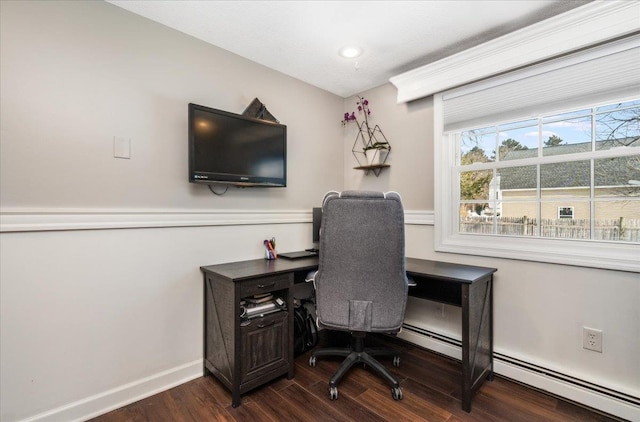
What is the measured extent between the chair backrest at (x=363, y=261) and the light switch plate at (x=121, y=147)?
48.6 inches

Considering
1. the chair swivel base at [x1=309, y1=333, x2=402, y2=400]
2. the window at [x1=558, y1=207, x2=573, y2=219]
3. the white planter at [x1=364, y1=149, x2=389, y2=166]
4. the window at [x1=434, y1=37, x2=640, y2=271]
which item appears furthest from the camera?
the white planter at [x1=364, y1=149, x2=389, y2=166]

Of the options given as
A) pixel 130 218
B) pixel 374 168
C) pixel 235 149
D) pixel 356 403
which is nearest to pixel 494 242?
pixel 374 168

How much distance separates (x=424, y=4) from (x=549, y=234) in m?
1.67

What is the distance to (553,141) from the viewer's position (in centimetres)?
204

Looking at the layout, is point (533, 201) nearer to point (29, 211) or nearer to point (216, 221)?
point (216, 221)

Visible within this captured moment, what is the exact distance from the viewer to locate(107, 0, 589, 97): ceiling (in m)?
1.80

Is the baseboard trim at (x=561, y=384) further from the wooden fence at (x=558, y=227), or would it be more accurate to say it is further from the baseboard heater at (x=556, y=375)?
the wooden fence at (x=558, y=227)

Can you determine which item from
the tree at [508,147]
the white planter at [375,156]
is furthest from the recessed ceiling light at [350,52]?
the tree at [508,147]

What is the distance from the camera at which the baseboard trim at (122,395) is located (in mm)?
1624

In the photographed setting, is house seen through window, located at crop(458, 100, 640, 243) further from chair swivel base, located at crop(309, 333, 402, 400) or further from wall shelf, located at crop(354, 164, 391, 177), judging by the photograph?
chair swivel base, located at crop(309, 333, 402, 400)

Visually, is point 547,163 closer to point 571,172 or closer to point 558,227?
point 571,172

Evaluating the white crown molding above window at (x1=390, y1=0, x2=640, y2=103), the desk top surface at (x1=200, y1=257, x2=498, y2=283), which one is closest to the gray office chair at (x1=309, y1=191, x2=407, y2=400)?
the desk top surface at (x1=200, y1=257, x2=498, y2=283)

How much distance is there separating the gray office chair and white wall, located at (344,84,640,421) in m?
0.85

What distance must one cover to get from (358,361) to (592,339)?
140 cm
